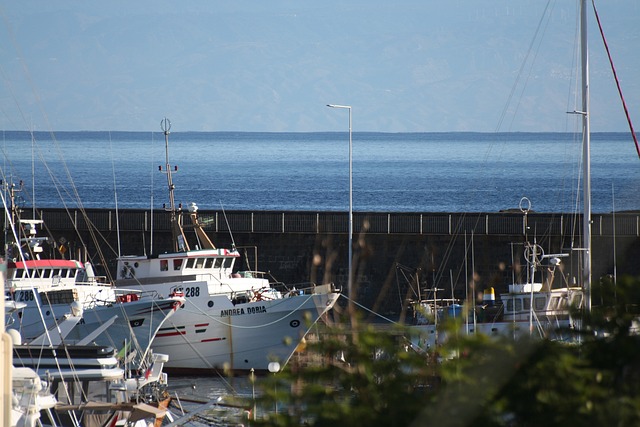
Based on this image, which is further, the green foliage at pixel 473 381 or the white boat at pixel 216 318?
the white boat at pixel 216 318

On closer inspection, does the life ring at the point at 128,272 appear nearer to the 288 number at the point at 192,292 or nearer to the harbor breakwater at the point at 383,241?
the 288 number at the point at 192,292

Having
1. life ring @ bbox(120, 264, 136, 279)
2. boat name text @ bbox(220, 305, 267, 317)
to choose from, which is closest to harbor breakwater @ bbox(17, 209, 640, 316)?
life ring @ bbox(120, 264, 136, 279)

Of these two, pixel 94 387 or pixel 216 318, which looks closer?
pixel 94 387

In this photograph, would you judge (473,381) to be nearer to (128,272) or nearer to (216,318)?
(216,318)

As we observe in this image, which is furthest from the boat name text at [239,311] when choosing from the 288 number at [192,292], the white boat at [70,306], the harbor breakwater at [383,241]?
the harbor breakwater at [383,241]

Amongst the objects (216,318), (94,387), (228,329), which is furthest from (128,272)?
(94,387)

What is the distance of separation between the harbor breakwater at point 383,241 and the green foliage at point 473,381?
3049cm

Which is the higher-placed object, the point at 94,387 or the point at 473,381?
the point at 473,381

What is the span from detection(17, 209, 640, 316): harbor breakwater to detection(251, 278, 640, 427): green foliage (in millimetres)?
30485

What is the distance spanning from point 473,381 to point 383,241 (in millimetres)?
34255

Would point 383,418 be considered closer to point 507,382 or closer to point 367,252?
point 507,382

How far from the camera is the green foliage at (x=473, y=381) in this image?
7.20 metres

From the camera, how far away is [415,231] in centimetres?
4238

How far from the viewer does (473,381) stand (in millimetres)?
7395
